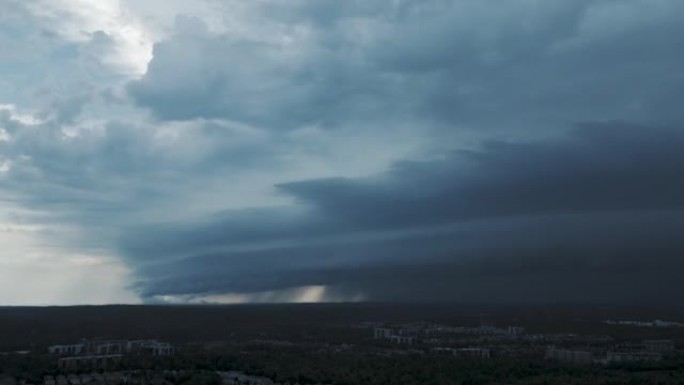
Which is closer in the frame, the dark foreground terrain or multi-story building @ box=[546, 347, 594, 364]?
the dark foreground terrain

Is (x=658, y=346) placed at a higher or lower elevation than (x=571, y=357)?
higher

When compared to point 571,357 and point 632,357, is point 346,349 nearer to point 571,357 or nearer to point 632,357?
point 571,357

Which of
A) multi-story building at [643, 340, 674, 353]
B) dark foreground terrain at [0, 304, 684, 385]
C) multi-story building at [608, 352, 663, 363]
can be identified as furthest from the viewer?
multi-story building at [643, 340, 674, 353]

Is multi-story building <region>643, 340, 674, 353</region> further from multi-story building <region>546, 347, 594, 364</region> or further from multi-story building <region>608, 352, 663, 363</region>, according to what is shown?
multi-story building <region>546, 347, 594, 364</region>

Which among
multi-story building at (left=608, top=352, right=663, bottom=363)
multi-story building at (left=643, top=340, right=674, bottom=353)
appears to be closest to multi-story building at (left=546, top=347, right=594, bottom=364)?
multi-story building at (left=608, top=352, right=663, bottom=363)

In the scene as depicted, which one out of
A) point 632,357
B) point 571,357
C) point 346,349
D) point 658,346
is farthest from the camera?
point 658,346

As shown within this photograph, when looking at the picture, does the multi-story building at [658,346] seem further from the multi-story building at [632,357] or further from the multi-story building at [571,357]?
the multi-story building at [571,357]

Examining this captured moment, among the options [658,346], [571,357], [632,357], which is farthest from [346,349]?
[658,346]

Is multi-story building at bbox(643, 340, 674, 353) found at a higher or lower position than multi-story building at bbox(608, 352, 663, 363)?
higher
